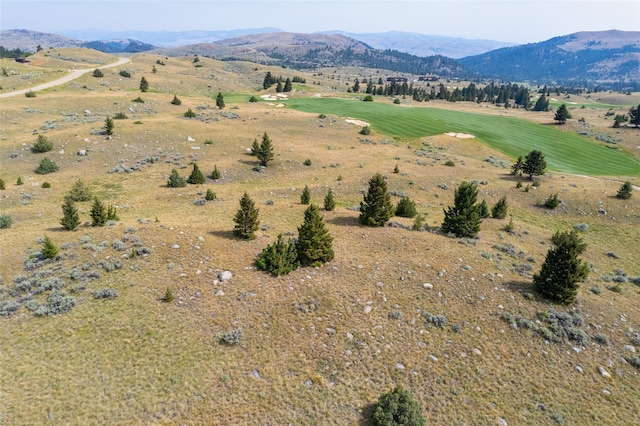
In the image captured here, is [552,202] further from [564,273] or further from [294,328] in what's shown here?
[294,328]

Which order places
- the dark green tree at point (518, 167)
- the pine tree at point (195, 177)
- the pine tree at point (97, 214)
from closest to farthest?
1. the pine tree at point (97, 214)
2. the pine tree at point (195, 177)
3. the dark green tree at point (518, 167)

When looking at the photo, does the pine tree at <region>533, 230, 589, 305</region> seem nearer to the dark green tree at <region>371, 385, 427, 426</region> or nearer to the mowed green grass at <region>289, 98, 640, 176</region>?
the dark green tree at <region>371, 385, 427, 426</region>

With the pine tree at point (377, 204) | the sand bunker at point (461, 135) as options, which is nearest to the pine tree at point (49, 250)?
the pine tree at point (377, 204)

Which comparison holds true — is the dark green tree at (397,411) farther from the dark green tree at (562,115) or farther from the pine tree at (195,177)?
the dark green tree at (562,115)

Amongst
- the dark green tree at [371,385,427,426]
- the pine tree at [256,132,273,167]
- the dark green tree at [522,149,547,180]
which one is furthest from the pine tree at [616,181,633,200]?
the pine tree at [256,132,273,167]

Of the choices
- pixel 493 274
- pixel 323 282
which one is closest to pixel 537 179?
pixel 493 274

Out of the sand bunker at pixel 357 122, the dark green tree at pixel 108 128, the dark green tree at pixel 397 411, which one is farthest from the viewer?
the sand bunker at pixel 357 122
